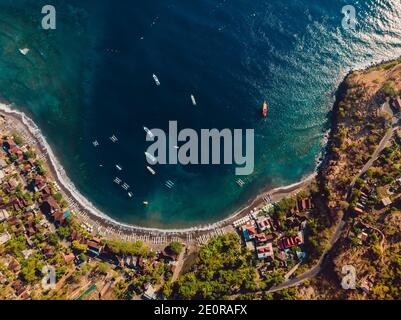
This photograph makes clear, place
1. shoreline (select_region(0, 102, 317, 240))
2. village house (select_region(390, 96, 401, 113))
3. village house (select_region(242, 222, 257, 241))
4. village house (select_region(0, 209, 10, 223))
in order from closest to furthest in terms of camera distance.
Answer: village house (select_region(0, 209, 10, 223)) < village house (select_region(242, 222, 257, 241)) < village house (select_region(390, 96, 401, 113)) < shoreline (select_region(0, 102, 317, 240))

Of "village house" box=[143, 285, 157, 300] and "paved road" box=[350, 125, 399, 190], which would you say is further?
"paved road" box=[350, 125, 399, 190]

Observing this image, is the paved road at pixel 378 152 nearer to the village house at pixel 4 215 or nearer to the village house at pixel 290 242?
the village house at pixel 290 242

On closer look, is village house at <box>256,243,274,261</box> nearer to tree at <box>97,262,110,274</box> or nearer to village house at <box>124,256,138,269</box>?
village house at <box>124,256,138,269</box>

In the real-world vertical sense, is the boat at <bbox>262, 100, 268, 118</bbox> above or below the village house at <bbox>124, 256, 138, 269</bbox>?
above

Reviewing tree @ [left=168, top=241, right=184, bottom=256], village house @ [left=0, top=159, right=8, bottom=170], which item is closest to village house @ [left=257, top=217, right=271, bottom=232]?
tree @ [left=168, top=241, right=184, bottom=256]

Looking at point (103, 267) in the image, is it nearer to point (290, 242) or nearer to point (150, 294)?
point (150, 294)
